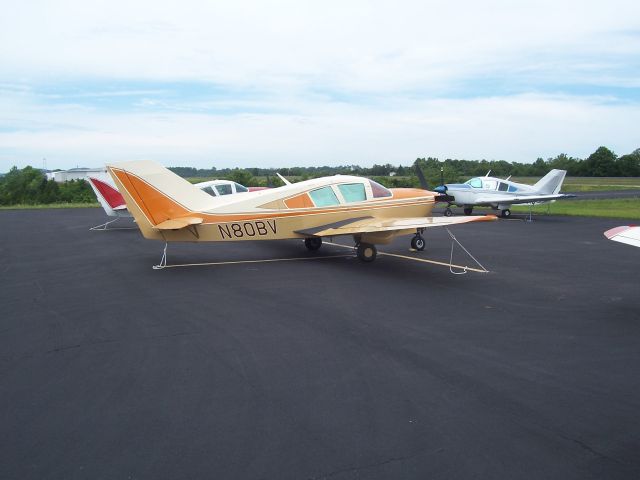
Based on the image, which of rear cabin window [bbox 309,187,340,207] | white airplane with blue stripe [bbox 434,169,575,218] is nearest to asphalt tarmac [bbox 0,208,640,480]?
rear cabin window [bbox 309,187,340,207]

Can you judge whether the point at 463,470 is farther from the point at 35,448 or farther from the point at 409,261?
the point at 409,261

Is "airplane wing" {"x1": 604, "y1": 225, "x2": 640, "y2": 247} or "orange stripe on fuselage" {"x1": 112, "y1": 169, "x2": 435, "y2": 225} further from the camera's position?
"orange stripe on fuselage" {"x1": 112, "y1": 169, "x2": 435, "y2": 225}

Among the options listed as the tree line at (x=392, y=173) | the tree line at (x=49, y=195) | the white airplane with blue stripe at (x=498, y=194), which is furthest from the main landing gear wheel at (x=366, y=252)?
the tree line at (x=49, y=195)

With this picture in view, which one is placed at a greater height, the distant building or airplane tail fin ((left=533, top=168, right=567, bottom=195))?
the distant building

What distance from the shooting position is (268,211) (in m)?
11.7

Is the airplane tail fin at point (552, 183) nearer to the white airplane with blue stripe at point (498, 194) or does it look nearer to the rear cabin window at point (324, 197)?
the white airplane with blue stripe at point (498, 194)

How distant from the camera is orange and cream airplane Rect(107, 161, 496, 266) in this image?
11.0 m

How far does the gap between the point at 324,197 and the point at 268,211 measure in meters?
1.60

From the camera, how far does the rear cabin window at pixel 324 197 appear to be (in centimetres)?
1234

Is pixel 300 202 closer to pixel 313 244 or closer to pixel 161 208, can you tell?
pixel 313 244

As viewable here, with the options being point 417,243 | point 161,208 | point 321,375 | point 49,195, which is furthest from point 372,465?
point 49,195

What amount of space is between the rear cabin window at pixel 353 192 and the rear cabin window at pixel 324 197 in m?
0.29

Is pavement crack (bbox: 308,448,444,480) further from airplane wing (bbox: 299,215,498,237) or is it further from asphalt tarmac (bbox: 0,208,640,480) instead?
airplane wing (bbox: 299,215,498,237)

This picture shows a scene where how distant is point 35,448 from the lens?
154 inches
